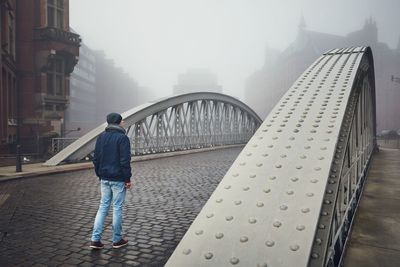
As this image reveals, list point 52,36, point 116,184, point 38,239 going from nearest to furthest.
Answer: point 116,184 < point 38,239 < point 52,36

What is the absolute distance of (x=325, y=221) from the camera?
231 cm

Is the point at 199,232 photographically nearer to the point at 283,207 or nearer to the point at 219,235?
the point at 219,235

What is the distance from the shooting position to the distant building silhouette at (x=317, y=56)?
51.5 metres

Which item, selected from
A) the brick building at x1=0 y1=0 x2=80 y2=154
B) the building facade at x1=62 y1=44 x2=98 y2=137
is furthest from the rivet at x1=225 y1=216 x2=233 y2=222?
the building facade at x1=62 y1=44 x2=98 y2=137

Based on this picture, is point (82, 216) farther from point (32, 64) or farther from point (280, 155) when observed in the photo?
point (32, 64)

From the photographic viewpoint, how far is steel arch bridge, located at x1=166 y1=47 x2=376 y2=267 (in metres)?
2.12

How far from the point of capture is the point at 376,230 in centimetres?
434

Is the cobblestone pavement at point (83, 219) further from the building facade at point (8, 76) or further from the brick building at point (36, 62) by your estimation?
the brick building at point (36, 62)

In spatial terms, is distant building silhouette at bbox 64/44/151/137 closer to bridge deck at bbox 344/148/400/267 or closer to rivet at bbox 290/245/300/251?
bridge deck at bbox 344/148/400/267

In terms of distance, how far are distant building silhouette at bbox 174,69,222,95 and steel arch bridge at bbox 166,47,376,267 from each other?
132 meters

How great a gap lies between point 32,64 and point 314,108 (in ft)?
62.6

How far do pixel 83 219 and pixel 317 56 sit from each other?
64.1 meters

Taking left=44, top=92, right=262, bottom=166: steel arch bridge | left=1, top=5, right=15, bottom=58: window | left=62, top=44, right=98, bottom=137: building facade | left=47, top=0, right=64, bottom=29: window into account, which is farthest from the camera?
left=62, top=44, right=98, bottom=137: building facade

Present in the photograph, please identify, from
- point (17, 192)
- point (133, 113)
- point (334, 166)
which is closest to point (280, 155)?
point (334, 166)
